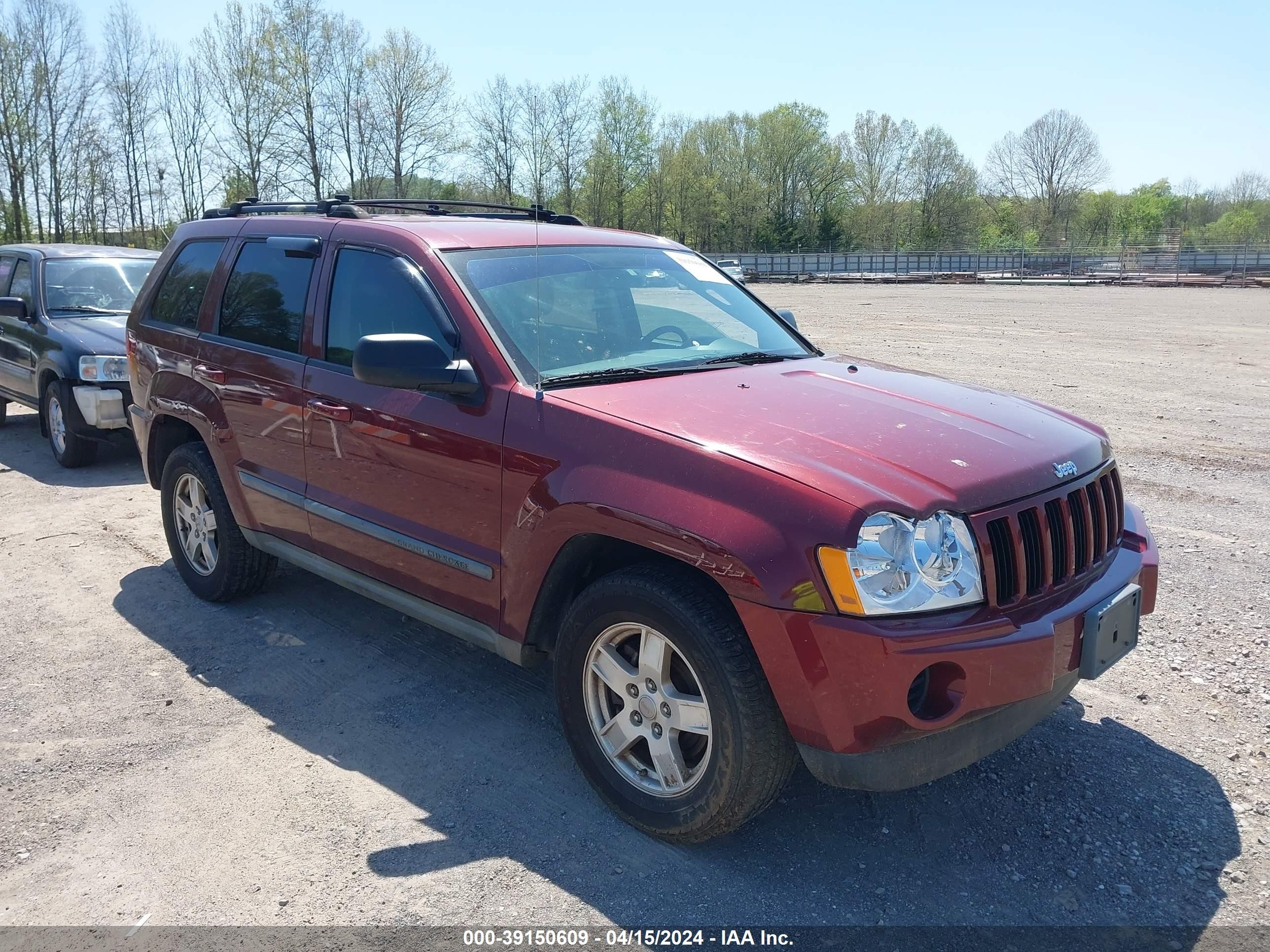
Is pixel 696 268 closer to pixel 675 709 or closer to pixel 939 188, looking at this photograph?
pixel 675 709

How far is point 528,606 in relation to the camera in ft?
11.2

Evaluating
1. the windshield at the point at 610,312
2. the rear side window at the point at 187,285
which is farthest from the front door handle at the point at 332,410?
the rear side window at the point at 187,285

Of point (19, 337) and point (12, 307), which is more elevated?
point (12, 307)

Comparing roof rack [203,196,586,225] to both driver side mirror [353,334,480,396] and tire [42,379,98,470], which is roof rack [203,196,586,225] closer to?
driver side mirror [353,334,480,396]

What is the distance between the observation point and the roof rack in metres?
4.75

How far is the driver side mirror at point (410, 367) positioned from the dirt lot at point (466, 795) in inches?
55.6

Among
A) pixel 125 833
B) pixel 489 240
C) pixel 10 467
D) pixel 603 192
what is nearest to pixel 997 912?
pixel 125 833

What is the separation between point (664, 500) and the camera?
2.90 meters

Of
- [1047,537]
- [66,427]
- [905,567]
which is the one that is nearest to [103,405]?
[66,427]

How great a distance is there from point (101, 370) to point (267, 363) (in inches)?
195

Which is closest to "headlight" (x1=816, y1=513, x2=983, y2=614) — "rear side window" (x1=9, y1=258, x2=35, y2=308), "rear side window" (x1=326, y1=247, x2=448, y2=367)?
"rear side window" (x1=326, y1=247, x2=448, y2=367)

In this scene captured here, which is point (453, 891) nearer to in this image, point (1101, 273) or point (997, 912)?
point (997, 912)

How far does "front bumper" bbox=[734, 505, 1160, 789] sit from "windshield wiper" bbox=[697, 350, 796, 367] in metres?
1.49

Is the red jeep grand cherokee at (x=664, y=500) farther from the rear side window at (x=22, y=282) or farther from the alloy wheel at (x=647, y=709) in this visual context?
the rear side window at (x=22, y=282)
